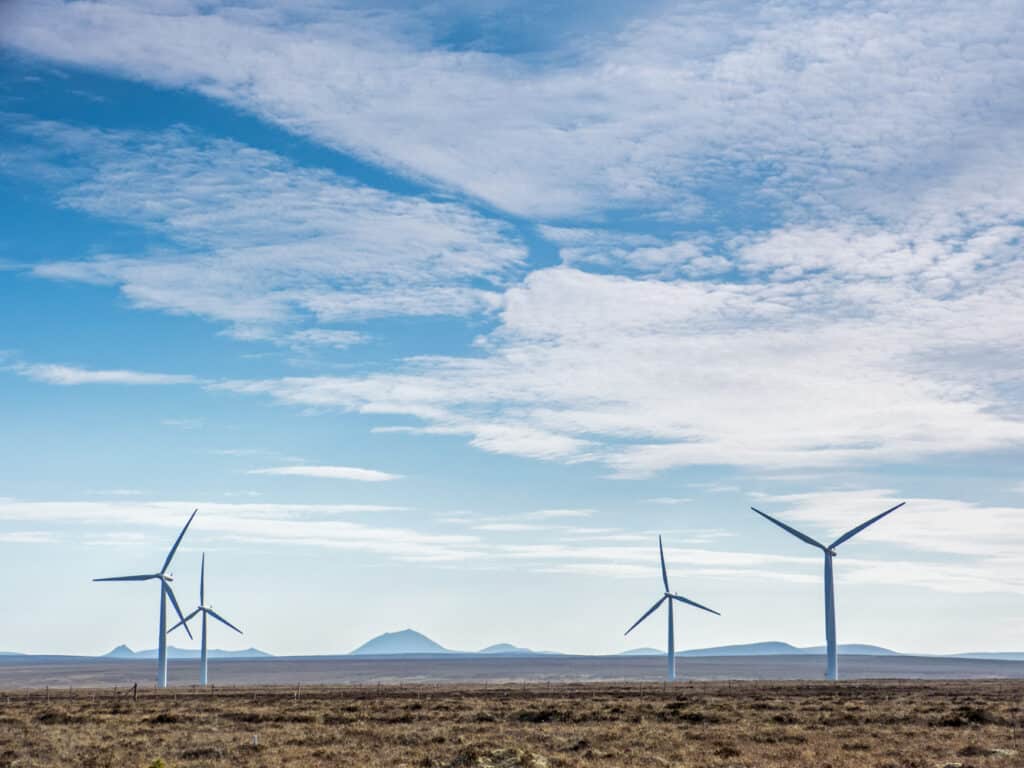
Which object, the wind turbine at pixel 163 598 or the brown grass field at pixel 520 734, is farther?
the wind turbine at pixel 163 598

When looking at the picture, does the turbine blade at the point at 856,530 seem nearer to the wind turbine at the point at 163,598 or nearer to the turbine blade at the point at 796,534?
the turbine blade at the point at 796,534

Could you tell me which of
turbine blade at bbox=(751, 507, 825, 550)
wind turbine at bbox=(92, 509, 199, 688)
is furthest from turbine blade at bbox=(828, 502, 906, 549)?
wind turbine at bbox=(92, 509, 199, 688)

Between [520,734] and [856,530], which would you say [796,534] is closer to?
[856,530]

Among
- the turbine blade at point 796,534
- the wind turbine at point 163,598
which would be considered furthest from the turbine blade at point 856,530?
the wind turbine at point 163,598

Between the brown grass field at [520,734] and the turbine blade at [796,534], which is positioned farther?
the turbine blade at [796,534]

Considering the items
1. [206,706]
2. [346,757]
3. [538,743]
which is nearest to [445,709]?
[206,706]

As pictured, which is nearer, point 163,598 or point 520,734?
point 520,734

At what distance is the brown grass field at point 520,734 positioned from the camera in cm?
4200

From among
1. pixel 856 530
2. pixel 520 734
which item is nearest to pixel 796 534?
pixel 856 530

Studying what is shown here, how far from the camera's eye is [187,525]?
127m

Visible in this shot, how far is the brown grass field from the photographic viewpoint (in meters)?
42.0

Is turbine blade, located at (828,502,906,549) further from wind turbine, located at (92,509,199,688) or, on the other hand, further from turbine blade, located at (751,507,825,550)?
wind turbine, located at (92,509,199,688)

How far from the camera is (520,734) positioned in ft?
169

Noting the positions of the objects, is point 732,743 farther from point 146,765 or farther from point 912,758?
point 146,765
